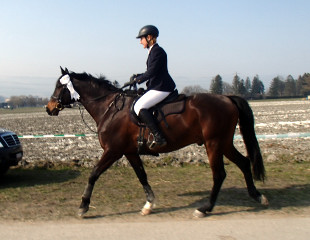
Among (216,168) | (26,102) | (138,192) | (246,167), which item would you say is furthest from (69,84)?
(26,102)

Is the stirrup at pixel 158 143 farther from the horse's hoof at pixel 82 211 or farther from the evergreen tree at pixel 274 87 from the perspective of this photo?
the evergreen tree at pixel 274 87

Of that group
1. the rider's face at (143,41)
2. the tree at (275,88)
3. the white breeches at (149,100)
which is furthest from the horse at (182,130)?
the tree at (275,88)

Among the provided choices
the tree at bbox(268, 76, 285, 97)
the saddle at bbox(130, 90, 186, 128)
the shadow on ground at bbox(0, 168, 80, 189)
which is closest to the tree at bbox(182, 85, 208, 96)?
the saddle at bbox(130, 90, 186, 128)

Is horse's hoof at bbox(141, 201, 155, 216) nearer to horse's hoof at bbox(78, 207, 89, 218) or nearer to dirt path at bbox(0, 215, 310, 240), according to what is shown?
dirt path at bbox(0, 215, 310, 240)

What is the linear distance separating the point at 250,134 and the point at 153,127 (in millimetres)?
1823

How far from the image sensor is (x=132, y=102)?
5789 millimetres

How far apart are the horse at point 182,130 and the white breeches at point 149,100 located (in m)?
0.24

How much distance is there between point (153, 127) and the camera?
210 inches

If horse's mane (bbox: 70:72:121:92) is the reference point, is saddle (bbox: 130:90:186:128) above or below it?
below

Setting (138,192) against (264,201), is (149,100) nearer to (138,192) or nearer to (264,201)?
(138,192)

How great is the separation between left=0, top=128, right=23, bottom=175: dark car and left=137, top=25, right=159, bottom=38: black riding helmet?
400cm

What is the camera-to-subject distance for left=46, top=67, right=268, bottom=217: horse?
539 centimetres

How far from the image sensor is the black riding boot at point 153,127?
5340 mm

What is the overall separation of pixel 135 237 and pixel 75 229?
871 millimetres
